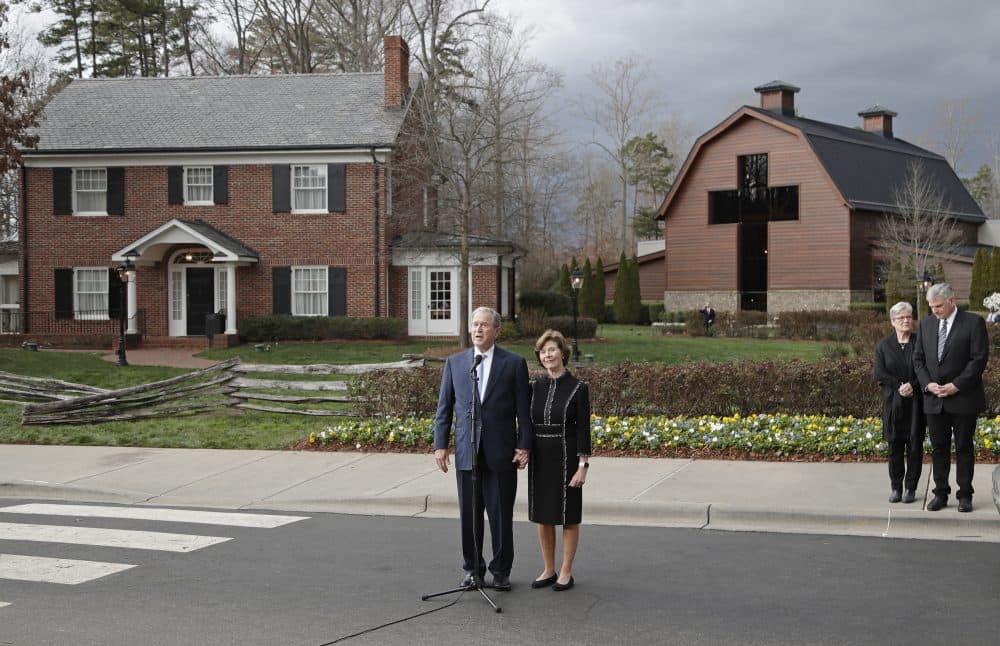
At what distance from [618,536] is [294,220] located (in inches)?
1037

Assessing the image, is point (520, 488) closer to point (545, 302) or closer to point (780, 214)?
point (545, 302)

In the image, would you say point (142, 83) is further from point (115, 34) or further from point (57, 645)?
point (57, 645)

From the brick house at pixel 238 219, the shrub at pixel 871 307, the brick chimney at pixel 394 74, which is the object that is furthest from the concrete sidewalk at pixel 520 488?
the shrub at pixel 871 307

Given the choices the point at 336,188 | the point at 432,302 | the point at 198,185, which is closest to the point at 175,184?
the point at 198,185

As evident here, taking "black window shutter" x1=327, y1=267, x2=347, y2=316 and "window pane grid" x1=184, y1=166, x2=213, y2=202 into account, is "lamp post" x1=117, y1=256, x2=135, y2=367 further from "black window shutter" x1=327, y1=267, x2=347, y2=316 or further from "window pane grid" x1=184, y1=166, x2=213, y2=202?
"black window shutter" x1=327, y1=267, x2=347, y2=316

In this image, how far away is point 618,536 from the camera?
8852 mm

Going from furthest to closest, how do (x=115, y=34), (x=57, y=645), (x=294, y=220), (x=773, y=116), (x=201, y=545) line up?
(x=115, y=34), (x=773, y=116), (x=294, y=220), (x=201, y=545), (x=57, y=645)

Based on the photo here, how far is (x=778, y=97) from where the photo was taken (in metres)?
50.7

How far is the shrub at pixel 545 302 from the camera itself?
128 feet

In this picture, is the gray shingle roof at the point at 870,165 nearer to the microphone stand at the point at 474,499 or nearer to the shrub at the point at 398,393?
the shrub at the point at 398,393

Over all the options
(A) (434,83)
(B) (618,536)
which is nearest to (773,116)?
(A) (434,83)

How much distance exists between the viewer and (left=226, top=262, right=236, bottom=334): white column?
3253 centimetres

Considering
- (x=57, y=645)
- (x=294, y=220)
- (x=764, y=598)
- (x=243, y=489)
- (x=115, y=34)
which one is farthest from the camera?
(x=115, y=34)

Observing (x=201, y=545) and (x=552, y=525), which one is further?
(x=201, y=545)
